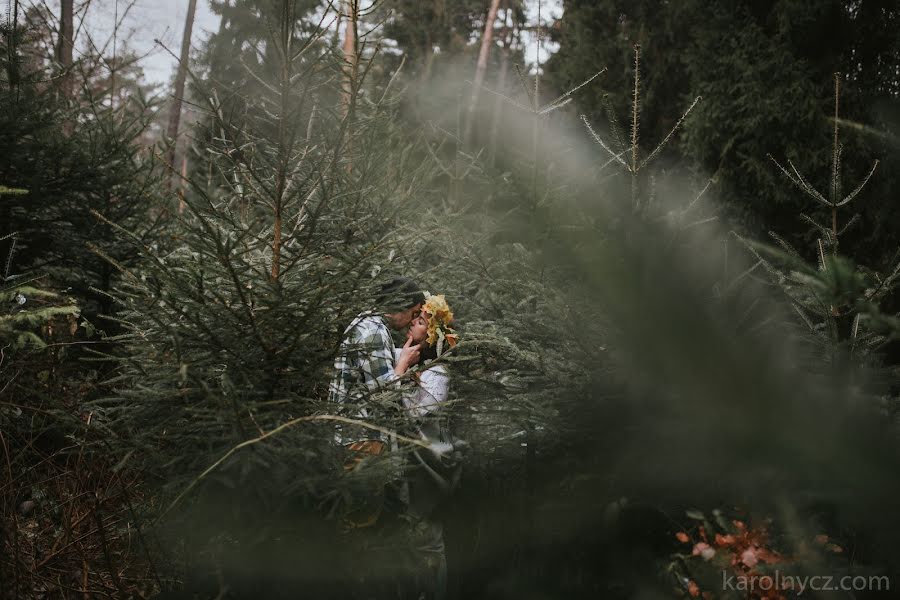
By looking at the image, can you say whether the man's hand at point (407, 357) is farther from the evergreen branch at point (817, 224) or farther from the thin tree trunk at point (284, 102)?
the evergreen branch at point (817, 224)

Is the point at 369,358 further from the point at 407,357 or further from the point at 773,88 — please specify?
the point at 773,88

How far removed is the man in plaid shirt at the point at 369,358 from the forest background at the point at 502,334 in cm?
11

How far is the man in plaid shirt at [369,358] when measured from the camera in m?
2.74

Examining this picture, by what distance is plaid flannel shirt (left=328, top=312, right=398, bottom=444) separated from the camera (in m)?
2.72

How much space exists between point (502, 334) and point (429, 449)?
153 cm

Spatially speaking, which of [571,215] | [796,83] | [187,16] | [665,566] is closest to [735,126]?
[796,83]

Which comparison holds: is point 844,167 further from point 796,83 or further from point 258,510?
point 258,510

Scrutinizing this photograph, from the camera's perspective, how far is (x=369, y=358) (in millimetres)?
3025

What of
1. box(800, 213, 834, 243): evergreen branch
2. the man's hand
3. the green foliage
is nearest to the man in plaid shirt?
the man's hand

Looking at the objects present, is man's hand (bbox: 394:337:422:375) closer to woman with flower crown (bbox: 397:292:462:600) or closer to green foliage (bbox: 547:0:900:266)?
woman with flower crown (bbox: 397:292:462:600)

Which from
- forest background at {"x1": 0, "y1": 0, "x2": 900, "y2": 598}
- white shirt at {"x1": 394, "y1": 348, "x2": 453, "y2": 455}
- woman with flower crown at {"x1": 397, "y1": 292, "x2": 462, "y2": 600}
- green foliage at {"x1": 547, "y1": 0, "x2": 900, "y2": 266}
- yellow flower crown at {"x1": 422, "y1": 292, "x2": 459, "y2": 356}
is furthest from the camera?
green foliage at {"x1": 547, "y1": 0, "x2": 900, "y2": 266}

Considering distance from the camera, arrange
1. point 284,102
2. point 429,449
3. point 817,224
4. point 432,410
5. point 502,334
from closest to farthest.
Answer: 1. point 429,449
2. point 817,224
3. point 284,102
4. point 432,410
5. point 502,334

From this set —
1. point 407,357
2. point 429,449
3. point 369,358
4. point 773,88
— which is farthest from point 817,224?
point 773,88

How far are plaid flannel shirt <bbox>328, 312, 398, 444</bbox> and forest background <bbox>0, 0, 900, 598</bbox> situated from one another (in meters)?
0.10
